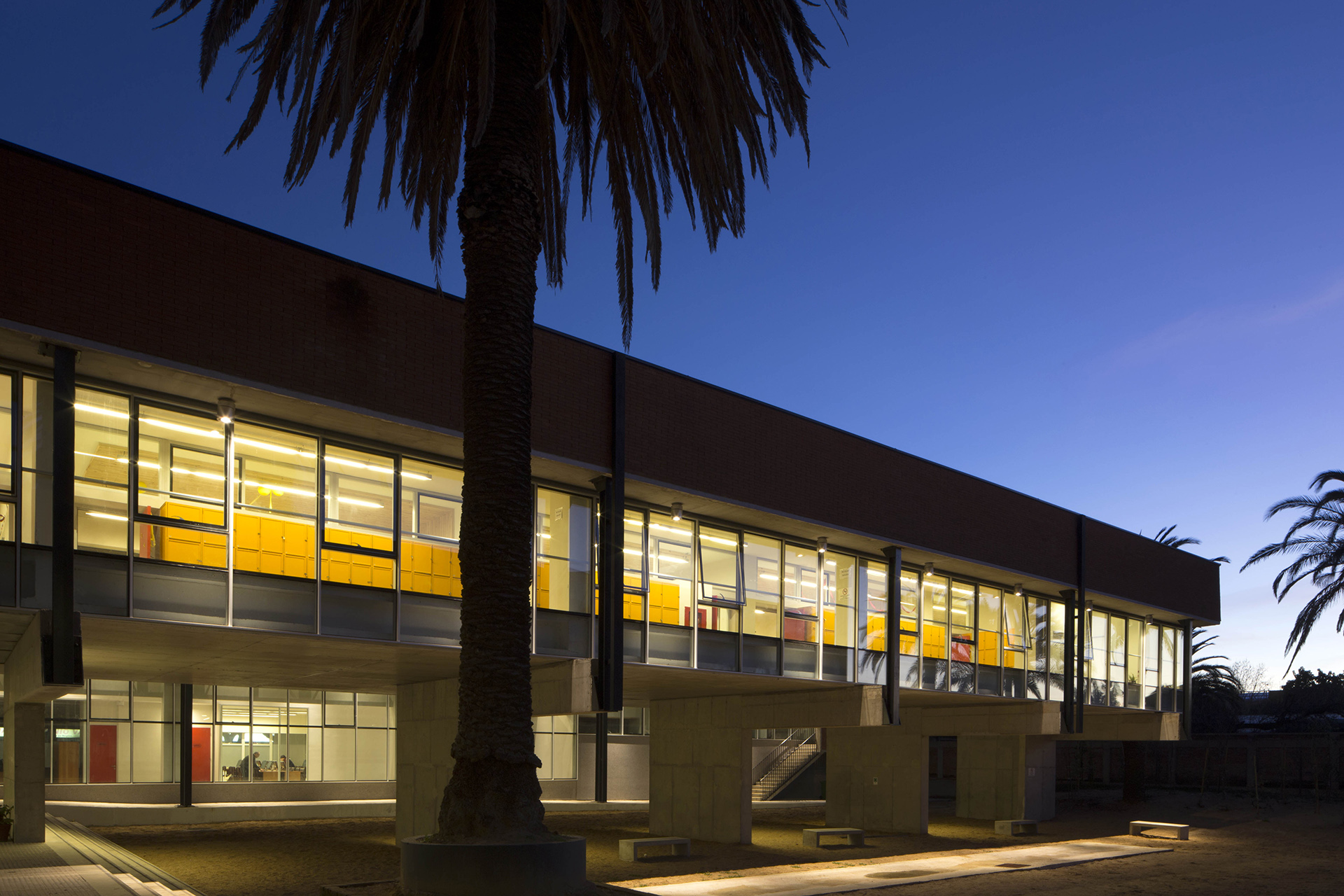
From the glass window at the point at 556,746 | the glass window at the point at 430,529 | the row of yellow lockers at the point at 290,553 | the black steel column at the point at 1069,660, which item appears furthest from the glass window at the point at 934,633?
the glass window at the point at 556,746

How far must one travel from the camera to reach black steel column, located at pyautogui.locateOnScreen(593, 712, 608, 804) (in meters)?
45.8

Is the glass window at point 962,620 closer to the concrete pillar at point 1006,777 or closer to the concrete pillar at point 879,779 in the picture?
the concrete pillar at point 879,779

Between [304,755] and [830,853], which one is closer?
[830,853]

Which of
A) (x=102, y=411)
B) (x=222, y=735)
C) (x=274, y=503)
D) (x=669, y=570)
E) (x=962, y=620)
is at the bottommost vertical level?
(x=222, y=735)

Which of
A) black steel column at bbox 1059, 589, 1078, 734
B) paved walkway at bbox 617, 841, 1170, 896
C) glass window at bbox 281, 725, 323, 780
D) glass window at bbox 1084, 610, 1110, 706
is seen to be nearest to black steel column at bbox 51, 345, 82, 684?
paved walkway at bbox 617, 841, 1170, 896

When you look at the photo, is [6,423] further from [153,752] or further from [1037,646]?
[1037,646]

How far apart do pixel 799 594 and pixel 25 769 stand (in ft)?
52.5

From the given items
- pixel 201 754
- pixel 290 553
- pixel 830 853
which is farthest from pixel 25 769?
pixel 830 853

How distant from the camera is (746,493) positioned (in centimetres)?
2455

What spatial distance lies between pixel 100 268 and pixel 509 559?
23.5 ft

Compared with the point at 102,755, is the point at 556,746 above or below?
below

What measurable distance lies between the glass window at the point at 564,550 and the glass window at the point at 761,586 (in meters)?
4.88

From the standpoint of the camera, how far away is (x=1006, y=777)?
138ft

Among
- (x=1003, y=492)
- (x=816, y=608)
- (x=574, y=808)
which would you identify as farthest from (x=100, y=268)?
(x=574, y=808)
